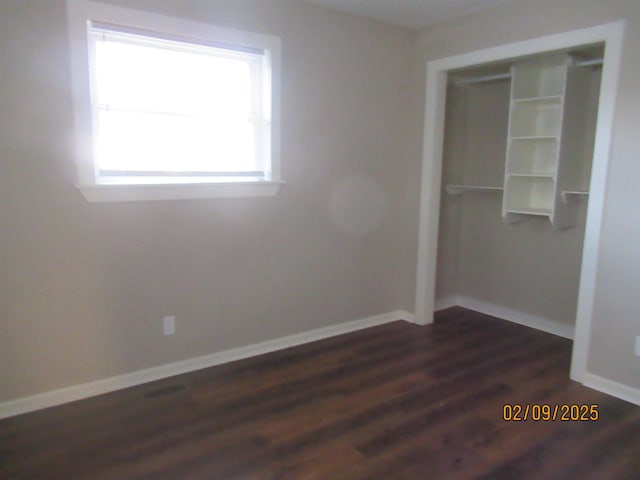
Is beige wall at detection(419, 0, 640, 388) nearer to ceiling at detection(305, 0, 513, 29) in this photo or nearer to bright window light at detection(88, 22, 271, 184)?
ceiling at detection(305, 0, 513, 29)

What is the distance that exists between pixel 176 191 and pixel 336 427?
1.67 m

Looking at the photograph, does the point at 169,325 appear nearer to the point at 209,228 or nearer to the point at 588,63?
the point at 209,228

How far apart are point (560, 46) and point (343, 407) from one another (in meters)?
2.59

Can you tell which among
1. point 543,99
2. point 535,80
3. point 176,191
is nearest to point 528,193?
point 543,99

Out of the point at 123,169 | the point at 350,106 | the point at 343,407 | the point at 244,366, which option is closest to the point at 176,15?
the point at 123,169


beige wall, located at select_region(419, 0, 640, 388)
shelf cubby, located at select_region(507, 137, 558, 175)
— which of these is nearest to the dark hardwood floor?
beige wall, located at select_region(419, 0, 640, 388)

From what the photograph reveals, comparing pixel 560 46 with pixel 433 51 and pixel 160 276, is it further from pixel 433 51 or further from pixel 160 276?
pixel 160 276

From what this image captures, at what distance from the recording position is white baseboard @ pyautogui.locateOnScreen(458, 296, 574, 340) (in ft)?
12.6

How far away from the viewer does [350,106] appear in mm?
3580

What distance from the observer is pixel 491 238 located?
4.36 m

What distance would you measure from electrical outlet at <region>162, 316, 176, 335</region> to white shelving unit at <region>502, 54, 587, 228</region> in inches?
106

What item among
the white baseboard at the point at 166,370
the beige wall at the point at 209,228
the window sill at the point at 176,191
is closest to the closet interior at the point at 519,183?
the beige wall at the point at 209,228

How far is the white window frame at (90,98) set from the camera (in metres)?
2.45

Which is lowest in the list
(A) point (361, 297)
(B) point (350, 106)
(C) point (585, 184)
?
(A) point (361, 297)
